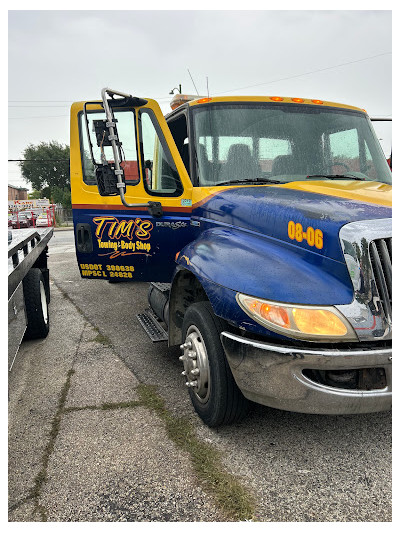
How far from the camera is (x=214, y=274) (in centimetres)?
274

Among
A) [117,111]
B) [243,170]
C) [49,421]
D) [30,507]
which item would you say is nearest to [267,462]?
[30,507]

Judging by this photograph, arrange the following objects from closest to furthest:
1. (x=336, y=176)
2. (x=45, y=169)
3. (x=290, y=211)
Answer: (x=290, y=211) → (x=336, y=176) → (x=45, y=169)

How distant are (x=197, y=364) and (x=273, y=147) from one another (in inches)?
75.1

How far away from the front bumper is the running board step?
1.54m

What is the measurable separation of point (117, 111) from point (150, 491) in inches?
117

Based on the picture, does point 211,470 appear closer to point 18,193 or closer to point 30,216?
point 30,216

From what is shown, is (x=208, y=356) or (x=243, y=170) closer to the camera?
(x=208, y=356)

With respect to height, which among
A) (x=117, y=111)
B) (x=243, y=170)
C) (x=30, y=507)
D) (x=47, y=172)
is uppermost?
(x=47, y=172)

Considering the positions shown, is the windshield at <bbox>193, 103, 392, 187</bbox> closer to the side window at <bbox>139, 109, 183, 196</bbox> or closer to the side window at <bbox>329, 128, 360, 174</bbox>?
the side window at <bbox>329, 128, 360, 174</bbox>

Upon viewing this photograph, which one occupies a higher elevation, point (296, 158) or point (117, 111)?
point (117, 111)

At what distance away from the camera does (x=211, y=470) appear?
2.49 metres

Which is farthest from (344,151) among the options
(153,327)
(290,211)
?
(153,327)

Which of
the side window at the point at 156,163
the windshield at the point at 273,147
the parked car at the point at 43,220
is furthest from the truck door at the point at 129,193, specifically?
the parked car at the point at 43,220

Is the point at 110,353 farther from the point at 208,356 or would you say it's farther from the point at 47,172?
the point at 47,172
